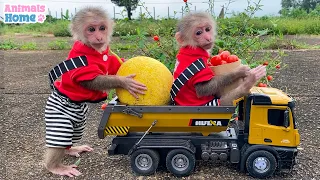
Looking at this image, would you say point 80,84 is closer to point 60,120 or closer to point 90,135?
point 60,120

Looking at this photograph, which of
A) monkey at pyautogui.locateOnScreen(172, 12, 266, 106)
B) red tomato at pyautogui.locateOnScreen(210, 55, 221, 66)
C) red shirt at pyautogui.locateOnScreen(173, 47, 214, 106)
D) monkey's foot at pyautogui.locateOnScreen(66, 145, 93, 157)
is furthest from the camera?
monkey's foot at pyautogui.locateOnScreen(66, 145, 93, 157)

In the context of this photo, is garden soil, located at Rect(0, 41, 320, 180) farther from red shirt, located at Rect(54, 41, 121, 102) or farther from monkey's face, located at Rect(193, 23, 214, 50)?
monkey's face, located at Rect(193, 23, 214, 50)

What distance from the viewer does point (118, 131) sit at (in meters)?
3.53

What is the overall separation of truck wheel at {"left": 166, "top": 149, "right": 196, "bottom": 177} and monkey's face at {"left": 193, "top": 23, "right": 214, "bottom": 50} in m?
0.88

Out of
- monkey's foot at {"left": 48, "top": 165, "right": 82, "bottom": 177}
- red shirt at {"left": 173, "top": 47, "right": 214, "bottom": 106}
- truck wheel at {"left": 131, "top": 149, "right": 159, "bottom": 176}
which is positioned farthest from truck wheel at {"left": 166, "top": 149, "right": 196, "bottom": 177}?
monkey's foot at {"left": 48, "top": 165, "right": 82, "bottom": 177}

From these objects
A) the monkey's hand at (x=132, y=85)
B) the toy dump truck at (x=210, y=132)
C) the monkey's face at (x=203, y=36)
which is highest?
the monkey's face at (x=203, y=36)

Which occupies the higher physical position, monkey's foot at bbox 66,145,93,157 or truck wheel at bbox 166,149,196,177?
truck wheel at bbox 166,149,196,177

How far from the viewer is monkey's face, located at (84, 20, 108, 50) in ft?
11.2

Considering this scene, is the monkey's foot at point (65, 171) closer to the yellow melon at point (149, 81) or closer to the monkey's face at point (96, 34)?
the yellow melon at point (149, 81)

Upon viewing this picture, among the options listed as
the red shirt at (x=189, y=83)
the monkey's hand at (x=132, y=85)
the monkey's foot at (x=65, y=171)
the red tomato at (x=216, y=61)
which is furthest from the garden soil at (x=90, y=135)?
the red tomato at (x=216, y=61)

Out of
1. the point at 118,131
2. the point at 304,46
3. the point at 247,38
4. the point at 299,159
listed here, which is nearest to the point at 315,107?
the point at 247,38

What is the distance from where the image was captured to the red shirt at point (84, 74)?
11.2 feet

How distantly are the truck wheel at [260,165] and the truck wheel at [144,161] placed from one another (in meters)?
0.75

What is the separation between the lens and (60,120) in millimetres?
3570
